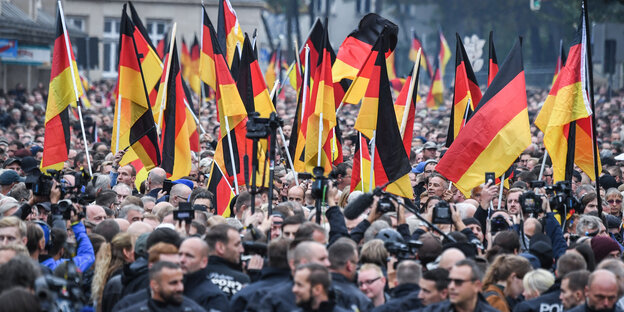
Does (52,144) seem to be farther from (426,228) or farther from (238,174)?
(426,228)

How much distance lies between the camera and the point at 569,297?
8352 mm

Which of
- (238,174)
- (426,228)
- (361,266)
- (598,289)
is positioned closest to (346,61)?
(238,174)

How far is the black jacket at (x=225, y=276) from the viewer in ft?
28.6

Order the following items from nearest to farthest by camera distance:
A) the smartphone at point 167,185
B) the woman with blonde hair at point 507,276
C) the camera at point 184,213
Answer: the woman with blonde hair at point 507,276 < the camera at point 184,213 < the smartphone at point 167,185

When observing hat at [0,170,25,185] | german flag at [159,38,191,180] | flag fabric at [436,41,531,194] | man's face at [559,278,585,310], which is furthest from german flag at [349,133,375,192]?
man's face at [559,278,585,310]

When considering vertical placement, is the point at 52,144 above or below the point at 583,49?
below

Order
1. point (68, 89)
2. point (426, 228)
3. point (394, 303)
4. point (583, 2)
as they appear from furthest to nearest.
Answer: point (68, 89) < point (583, 2) < point (426, 228) < point (394, 303)

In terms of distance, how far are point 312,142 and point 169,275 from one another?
615 centimetres

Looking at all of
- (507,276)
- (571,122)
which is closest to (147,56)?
(571,122)

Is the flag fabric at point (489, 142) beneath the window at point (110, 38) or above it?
beneath

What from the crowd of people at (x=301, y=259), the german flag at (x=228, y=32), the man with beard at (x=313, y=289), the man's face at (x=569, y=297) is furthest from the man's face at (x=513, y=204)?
the german flag at (x=228, y=32)

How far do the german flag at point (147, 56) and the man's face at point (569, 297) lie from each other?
33.1 ft

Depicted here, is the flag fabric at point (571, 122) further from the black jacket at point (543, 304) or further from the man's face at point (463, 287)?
the man's face at point (463, 287)

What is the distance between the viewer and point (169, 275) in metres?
7.85
